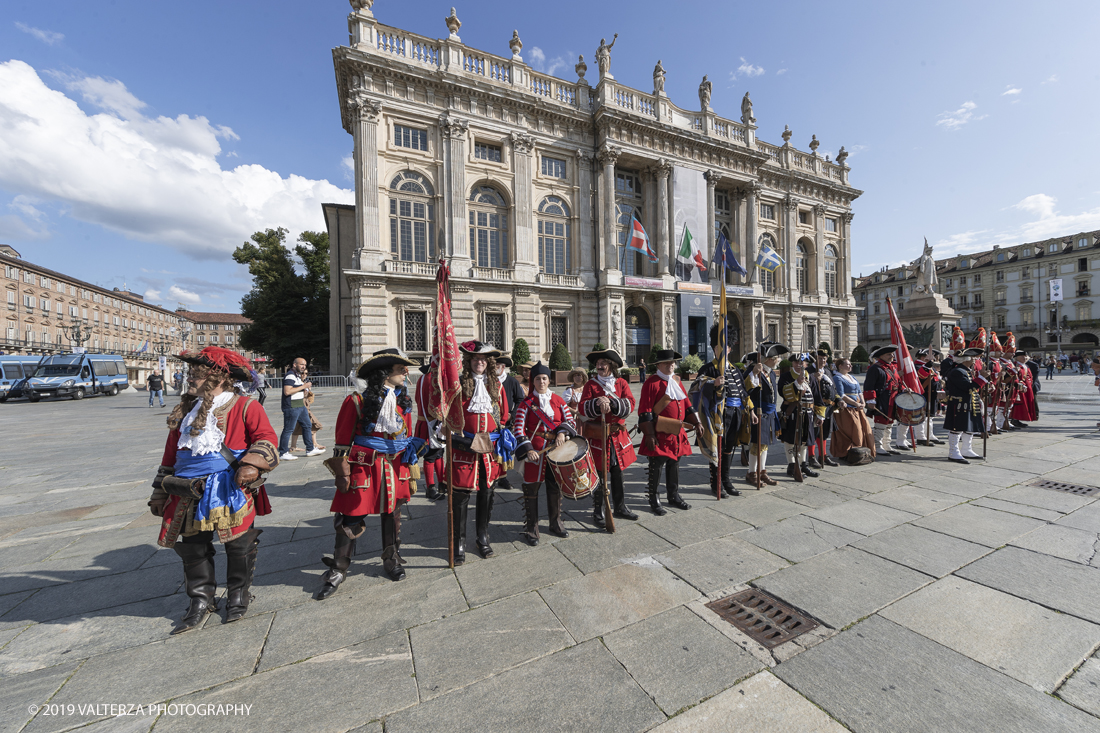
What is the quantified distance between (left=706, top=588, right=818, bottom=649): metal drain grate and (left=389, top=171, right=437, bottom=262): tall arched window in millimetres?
22204

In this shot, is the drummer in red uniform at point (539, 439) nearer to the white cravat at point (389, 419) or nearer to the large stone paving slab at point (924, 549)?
the white cravat at point (389, 419)

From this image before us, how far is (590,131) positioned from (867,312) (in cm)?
6306

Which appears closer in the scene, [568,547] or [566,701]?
[566,701]

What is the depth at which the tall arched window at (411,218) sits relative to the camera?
71.8 ft

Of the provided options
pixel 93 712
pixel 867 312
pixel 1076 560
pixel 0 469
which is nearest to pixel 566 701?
pixel 93 712

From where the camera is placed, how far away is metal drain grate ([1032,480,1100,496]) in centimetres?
529

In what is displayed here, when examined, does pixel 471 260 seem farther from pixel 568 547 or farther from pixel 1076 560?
pixel 1076 560

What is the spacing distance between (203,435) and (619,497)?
3933mm

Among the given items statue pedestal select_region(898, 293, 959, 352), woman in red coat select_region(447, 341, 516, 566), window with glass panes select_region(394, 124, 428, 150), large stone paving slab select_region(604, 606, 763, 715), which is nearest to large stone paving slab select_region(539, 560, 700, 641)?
large stone paving slab select_region(604, 606, 763, 715)

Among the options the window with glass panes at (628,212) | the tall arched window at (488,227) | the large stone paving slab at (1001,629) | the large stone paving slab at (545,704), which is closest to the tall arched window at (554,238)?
the tall arched window at (488,227)

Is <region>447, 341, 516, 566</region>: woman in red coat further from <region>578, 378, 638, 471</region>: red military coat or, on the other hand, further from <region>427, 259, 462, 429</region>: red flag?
<region>578, 378, 638, 471</region>: red military coat

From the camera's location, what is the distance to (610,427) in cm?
477

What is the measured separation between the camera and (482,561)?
3.86 meters

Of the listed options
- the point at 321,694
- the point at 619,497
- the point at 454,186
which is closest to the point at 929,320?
the point at 454,186
